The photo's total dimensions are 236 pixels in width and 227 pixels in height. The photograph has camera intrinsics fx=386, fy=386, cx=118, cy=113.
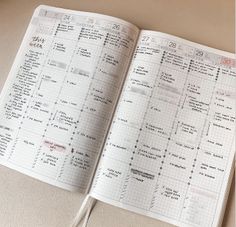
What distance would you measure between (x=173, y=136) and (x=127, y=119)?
0.25 feet

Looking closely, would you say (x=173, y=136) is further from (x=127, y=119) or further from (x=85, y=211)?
(x=85, y=211)

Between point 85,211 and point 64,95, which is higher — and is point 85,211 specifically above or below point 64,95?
below

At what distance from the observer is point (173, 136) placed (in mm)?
611

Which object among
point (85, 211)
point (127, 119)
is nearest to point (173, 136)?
point (127, 119)

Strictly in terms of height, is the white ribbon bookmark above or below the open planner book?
below

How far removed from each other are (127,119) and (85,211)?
158 millimetres

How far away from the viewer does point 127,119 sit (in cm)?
61

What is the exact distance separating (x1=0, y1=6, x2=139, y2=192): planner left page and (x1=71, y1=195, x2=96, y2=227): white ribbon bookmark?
0.02 meters

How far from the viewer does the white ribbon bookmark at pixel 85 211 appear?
598 mm

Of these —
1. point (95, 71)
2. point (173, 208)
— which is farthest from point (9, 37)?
point (173, 208)

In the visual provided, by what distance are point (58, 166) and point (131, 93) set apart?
16cm

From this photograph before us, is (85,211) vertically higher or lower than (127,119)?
lower

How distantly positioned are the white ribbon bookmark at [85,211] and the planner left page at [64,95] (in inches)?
0.8

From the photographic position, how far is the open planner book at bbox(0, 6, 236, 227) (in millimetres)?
596
